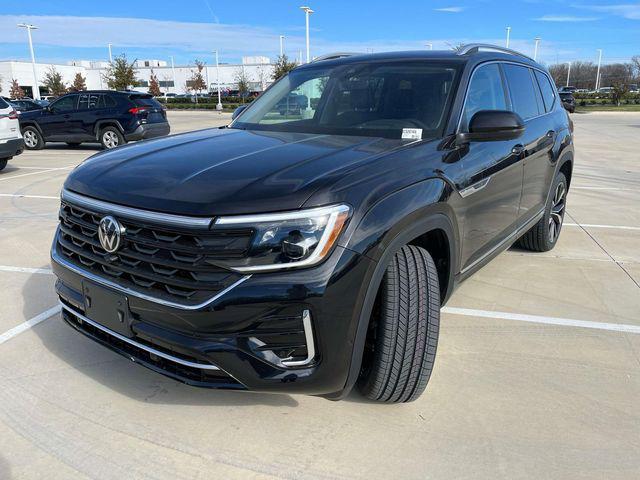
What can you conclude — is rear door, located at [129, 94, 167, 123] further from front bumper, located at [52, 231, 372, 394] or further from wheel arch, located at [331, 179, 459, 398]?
front bumper, located at [52, 231, 372, 394]

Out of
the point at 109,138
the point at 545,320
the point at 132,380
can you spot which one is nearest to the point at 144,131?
the point at 109,138

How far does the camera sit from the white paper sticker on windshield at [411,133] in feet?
9.85

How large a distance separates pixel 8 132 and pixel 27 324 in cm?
767

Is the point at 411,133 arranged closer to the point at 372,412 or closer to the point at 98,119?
the point at 372,412

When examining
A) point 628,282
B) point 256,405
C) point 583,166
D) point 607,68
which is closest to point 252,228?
point 256,405

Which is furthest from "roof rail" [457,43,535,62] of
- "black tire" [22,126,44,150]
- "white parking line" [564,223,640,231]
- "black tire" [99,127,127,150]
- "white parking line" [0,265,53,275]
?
"black tire" [22,126,44,150]

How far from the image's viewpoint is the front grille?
2.10m

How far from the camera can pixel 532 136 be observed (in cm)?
420

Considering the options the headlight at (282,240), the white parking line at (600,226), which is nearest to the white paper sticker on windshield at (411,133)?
the headlight at (282,240)

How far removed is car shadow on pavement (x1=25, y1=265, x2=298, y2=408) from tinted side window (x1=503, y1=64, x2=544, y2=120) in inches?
114

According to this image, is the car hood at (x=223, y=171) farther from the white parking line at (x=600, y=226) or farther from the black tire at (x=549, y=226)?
the white parking line at (x=600, y=226)

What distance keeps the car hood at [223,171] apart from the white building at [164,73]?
77100mm

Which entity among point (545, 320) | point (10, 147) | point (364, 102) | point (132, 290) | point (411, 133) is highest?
point (364, 102)

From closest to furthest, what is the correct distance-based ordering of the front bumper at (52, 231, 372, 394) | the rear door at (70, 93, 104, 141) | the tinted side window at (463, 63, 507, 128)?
the front bumper at (52, 231, 372, 394), the tinted side window at (463, 63, 507, 128), the rear door at (70, 93, 104, 141)
